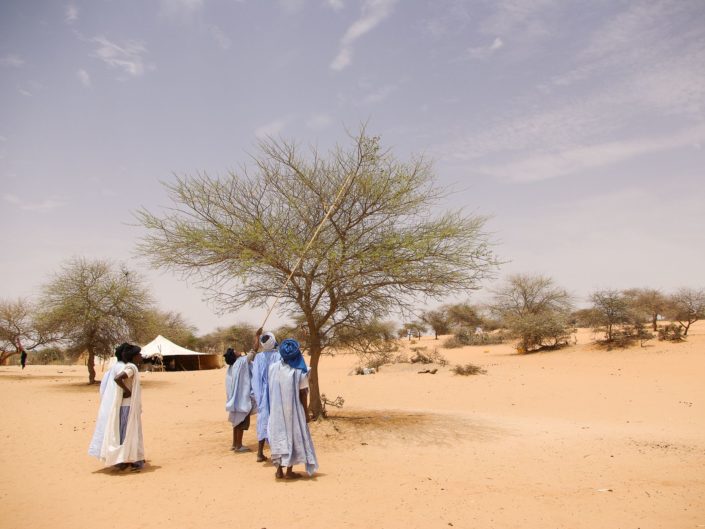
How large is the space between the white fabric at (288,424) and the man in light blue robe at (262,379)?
27.7 inches

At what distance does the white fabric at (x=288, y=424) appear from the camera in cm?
663

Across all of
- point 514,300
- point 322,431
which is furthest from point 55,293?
point 514,300

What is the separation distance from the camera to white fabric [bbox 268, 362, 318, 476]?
6629 mm

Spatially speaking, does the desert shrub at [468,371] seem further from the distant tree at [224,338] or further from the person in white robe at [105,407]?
the distant tree at [224,338]

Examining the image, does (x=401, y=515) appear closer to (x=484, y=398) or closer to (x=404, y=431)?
(x=404, y=431)

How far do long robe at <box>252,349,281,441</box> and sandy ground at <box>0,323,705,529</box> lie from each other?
616 mm

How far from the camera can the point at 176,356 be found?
36812 mm

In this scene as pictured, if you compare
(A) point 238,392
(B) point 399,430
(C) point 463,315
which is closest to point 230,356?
(A) point 238,392

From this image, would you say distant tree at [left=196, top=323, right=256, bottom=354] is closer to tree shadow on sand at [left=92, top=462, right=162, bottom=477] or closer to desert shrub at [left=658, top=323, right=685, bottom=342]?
desert shrub at [left=658, top=323, right=685, bottom=342]

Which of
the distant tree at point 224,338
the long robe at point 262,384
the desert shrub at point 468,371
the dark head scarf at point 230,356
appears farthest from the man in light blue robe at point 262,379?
the distant tree at point 224,338

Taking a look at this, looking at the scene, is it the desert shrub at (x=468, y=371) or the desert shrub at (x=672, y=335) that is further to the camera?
the desert shrub at (x=672, y=335)

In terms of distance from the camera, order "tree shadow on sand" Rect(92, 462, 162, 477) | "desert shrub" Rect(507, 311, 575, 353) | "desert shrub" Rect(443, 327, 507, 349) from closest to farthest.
→ 1. "tree shadow on sand" Rect(92, 462, 162, 477)
2. "desert shrub" Rect(507, 311, 575, 353)
3. "desert shrub" Rect(443, 327, 507, 349)

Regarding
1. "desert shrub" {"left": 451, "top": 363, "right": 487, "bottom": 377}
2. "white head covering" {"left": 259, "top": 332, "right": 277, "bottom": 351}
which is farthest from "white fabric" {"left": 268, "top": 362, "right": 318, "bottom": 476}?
"desert shrub" {"left": 451, "top": 363, "right": 487, "bottom": 377}

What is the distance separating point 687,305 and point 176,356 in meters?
36.3
